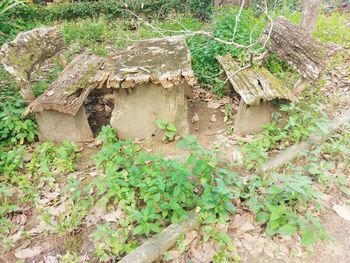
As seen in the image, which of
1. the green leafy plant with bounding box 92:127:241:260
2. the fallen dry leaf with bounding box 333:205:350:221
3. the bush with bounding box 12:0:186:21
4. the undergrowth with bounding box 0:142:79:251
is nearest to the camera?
the green leafy plant with bounding box 92:127:241:260

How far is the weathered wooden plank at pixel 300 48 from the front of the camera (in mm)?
3314

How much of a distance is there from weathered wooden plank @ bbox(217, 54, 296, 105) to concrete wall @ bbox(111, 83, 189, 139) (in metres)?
A: 0.67

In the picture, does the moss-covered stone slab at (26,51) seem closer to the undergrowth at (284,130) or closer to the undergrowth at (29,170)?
the undergrowth at (29,170)

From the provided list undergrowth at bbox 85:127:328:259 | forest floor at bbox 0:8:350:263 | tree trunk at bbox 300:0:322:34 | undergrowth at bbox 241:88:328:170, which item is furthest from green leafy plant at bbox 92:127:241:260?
tree trunk at bbox 300:0:322:34

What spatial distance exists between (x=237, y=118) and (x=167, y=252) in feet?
5.95

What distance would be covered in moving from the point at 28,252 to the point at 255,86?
105 inches

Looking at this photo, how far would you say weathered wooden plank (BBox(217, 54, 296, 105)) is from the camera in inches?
131

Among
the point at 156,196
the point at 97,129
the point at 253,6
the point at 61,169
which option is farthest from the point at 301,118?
the point at 253,6

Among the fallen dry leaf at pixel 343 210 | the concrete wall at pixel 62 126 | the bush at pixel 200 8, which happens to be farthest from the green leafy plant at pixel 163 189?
the bush at pixel 200 8

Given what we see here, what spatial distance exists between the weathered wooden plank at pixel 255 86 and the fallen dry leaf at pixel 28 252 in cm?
233

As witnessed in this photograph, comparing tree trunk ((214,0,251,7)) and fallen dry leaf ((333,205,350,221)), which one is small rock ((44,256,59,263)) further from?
tree trunk ((214,0,251,7))

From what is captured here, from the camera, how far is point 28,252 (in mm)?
2451

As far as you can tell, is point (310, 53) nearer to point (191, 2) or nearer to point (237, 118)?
point (237, 118)

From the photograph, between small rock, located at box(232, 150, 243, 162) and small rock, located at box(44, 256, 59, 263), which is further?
small rock, located at box(232, 150, 243, 162)
